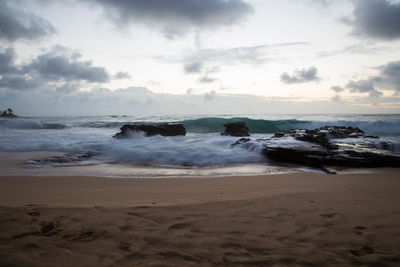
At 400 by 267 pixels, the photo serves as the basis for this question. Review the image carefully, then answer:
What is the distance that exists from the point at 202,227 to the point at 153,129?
12.3 m

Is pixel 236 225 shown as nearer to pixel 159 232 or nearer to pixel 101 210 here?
pixel 159 232

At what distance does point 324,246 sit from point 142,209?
1867mm

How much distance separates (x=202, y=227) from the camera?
7.87 ft

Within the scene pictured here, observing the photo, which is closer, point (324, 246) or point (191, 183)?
point (324, 246)

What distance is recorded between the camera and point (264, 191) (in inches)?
154

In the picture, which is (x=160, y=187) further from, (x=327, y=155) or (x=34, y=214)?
(x=327, y=155)

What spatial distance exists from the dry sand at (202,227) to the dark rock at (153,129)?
9924 mm

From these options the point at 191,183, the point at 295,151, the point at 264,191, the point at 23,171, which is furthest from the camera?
the point at 295,151

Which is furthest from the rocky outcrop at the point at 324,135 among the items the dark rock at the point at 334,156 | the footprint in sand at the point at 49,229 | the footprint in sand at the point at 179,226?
the footprint in sand at the point at 49,229

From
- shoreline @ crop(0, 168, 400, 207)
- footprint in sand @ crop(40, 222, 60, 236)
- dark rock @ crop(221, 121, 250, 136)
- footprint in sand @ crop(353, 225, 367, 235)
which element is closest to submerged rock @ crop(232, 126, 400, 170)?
shoreline @ crop(0, 168, 400, 207)

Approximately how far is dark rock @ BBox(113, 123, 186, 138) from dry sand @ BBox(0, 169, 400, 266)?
32.6 feet

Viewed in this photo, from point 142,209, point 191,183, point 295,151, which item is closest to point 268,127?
point 295,151

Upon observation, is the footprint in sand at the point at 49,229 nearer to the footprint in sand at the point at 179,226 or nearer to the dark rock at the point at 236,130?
the footprint in sand at the point at 179,226

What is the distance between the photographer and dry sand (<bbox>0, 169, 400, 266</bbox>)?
6.11 feet
